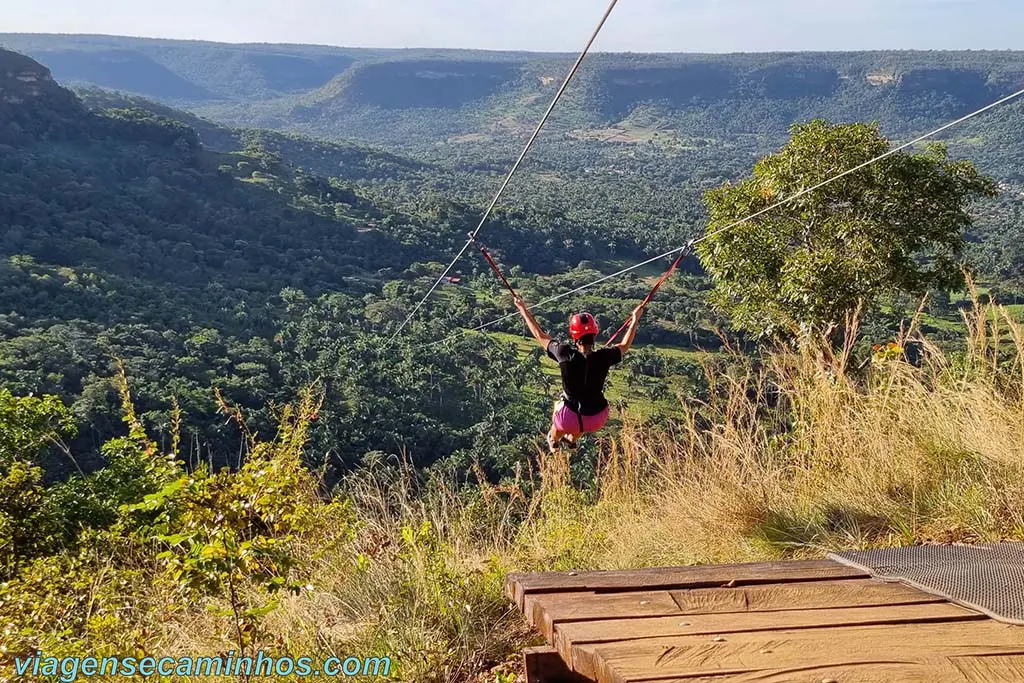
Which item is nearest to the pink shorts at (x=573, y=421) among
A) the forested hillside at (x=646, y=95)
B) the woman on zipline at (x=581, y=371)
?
the woman on zipline at (x=581, y=371)

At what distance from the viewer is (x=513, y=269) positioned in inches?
2128

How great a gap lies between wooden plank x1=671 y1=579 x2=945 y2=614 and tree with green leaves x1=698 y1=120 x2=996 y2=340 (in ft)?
21.5

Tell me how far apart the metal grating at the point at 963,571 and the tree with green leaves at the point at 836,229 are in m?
6.23

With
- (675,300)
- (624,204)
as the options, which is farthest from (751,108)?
(675,300)

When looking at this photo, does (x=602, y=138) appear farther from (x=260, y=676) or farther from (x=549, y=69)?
(x=260, y=676)

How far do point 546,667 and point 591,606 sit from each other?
17 centimetres

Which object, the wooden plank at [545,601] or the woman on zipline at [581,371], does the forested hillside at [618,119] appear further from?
the wooden plank at [545,601]

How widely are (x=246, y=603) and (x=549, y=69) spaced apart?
194486mm

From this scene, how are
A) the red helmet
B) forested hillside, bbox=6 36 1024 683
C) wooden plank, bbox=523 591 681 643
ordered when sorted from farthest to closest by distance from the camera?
1. the red helmet
2. forested hillside, bbox=6 36 1024 683
3. wooden plank, bbox=523 591 681 643

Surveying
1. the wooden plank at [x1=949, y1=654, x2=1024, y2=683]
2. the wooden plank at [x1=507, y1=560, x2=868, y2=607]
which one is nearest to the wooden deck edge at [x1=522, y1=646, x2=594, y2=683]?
the wooden plank at [x1=507, y1=560, x2=868, y2=607]

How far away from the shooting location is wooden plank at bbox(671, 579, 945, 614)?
6.01ft

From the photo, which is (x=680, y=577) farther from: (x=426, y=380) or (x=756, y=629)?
(x=426, y=380)

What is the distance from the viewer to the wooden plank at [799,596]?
6.01 ft

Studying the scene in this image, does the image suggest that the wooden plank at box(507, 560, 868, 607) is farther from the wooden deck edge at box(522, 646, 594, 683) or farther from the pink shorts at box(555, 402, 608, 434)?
the pink shorts at box(555, 402, 608, 434)
